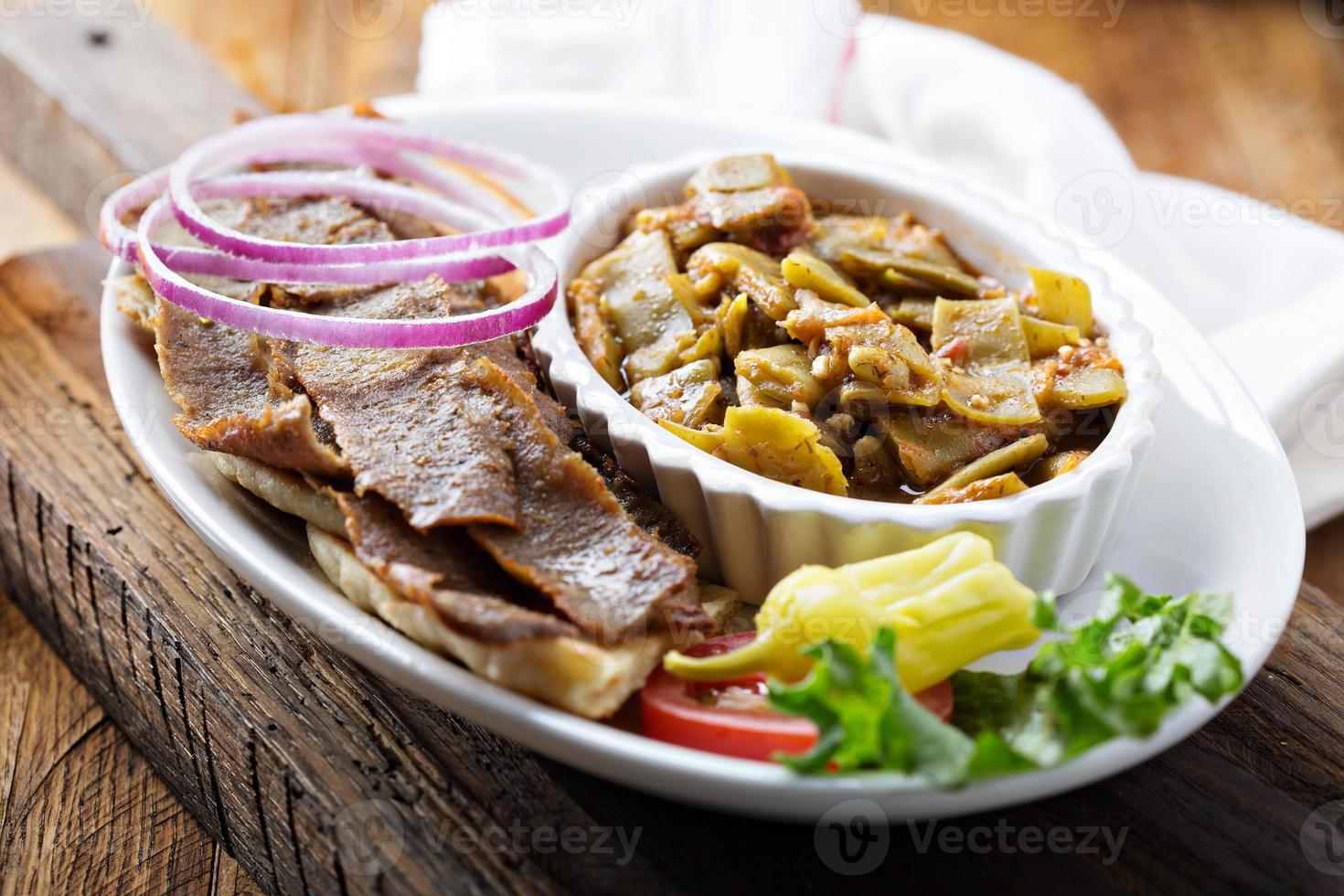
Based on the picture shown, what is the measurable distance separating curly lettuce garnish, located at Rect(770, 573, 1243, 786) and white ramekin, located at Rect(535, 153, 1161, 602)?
0.44m

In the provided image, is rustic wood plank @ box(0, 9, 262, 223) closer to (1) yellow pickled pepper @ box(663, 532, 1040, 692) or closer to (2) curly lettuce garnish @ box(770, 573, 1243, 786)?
(1) yellow pickled pepper @ box(663, 532, 1040, 692)

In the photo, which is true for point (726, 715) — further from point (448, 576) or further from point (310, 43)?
point (310, 43)

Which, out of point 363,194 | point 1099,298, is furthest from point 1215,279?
point 363,194

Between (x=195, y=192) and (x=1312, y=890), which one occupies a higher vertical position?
(x=195, y=192)

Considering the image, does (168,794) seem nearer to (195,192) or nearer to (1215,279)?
(195,192)

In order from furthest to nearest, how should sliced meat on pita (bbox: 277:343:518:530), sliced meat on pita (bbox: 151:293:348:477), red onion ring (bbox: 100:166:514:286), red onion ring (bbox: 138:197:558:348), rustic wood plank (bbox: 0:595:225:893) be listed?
red onion ring (bbox: 100:166:514:286) → red onion ring (bbox: 138:197:558:348) → rustic wood plank (bbox: 0:595:225:893) → sliced meat on pita (bbox: 151:293:348:477) → sliced meat on pita (bbox: 277:343:518:530)

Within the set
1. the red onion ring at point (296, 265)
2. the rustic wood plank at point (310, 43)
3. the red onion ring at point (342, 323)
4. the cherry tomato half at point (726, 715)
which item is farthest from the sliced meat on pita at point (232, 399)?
the rustic wood plank at point (310, 43)

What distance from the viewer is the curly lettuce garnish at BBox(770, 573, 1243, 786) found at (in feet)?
7.51

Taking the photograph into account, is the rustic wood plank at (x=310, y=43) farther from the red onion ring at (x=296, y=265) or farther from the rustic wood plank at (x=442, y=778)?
the rustic wood plank at (x=442, y=778)

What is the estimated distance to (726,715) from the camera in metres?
2.55

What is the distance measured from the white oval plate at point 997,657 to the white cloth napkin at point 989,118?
2.45 ft

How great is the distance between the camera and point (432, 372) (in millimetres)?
3133

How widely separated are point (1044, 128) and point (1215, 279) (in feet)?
3.14

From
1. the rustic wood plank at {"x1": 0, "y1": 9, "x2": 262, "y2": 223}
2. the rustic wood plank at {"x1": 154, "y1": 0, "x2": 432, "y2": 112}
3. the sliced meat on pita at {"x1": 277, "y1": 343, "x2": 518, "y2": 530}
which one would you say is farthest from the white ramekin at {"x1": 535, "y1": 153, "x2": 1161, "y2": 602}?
the rustic wood plank at {"x1": 154, "y1": 0, "x2": 432, "y2": 112}
